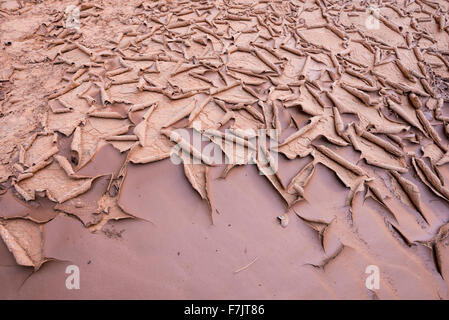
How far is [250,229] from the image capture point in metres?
1.98

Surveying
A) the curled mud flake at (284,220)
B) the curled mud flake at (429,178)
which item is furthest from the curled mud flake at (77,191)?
the curled mud flake at (429,178)

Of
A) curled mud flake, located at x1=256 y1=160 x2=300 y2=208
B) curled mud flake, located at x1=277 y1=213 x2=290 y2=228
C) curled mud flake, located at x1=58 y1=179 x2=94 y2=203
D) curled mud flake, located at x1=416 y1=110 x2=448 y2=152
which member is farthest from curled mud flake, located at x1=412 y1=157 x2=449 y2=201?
curled mud flake, located at x1=58 y1=179 x2=94 y2=203

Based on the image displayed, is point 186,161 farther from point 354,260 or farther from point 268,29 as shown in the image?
point 268,29

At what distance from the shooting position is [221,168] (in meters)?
2.23

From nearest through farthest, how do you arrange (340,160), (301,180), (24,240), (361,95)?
1. (24,240)
2. (301,180)
3. (340,160)
4. (361,95)

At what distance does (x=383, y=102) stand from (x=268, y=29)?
6.13 ft

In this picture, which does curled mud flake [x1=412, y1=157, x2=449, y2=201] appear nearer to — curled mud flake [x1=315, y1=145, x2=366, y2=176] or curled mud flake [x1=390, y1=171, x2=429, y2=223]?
curled mud flake [x1=390, y1=171, x2=429, y2=223]

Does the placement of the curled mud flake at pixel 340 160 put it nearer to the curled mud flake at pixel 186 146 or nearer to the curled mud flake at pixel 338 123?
the curled mud flake at pixel 338 123

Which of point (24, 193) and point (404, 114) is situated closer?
point (24, 193)

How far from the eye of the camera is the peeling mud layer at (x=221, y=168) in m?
1.79

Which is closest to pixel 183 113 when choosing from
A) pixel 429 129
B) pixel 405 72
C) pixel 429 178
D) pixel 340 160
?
pixel 340 160

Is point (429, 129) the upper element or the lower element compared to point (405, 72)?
lower

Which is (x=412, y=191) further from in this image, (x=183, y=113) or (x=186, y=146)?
(x=183, y=113)
